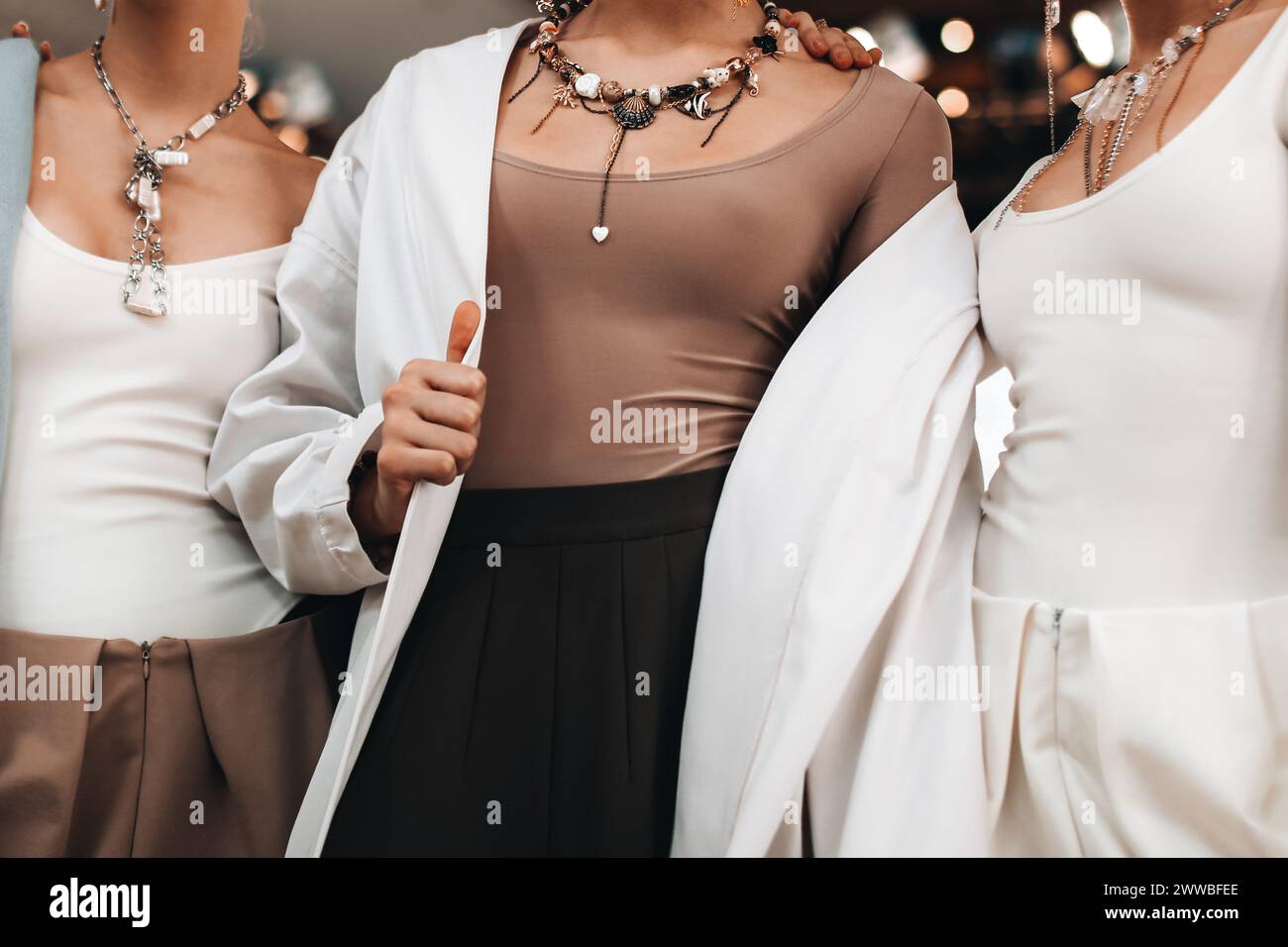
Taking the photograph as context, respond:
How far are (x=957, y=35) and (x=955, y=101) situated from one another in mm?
167

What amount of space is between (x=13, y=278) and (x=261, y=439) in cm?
25

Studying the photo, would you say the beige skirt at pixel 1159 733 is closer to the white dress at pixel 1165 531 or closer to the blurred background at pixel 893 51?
A: the white dress at pixel 1165 531

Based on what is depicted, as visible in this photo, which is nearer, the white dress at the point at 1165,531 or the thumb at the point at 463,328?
the white dress at the point at 1165,531

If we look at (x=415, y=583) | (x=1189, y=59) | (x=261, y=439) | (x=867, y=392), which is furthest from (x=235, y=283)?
(x=1189, y=59)

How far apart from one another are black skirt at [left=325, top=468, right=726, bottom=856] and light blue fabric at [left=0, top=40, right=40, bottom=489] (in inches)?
15.5

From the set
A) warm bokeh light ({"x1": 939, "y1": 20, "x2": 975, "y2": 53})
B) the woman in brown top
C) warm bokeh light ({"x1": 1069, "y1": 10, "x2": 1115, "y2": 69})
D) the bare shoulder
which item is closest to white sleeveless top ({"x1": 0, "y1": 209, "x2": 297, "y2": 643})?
the bare shoulder

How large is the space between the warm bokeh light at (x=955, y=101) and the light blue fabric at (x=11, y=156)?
8.02ft

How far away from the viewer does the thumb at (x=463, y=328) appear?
83 cm

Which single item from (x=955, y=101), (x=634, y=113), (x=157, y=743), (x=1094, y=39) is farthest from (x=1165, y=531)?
(x=955, y=101)

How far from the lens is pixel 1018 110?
2.95 meters

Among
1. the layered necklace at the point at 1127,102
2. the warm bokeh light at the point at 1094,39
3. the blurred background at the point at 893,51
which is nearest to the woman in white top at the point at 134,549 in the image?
the layered necklace at the point at 1127,102

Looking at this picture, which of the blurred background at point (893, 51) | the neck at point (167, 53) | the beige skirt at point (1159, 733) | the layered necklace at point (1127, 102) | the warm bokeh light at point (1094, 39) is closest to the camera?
the beige skirt at point (1159, 733)

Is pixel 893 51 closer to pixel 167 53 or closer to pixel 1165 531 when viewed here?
pixel 167 53
